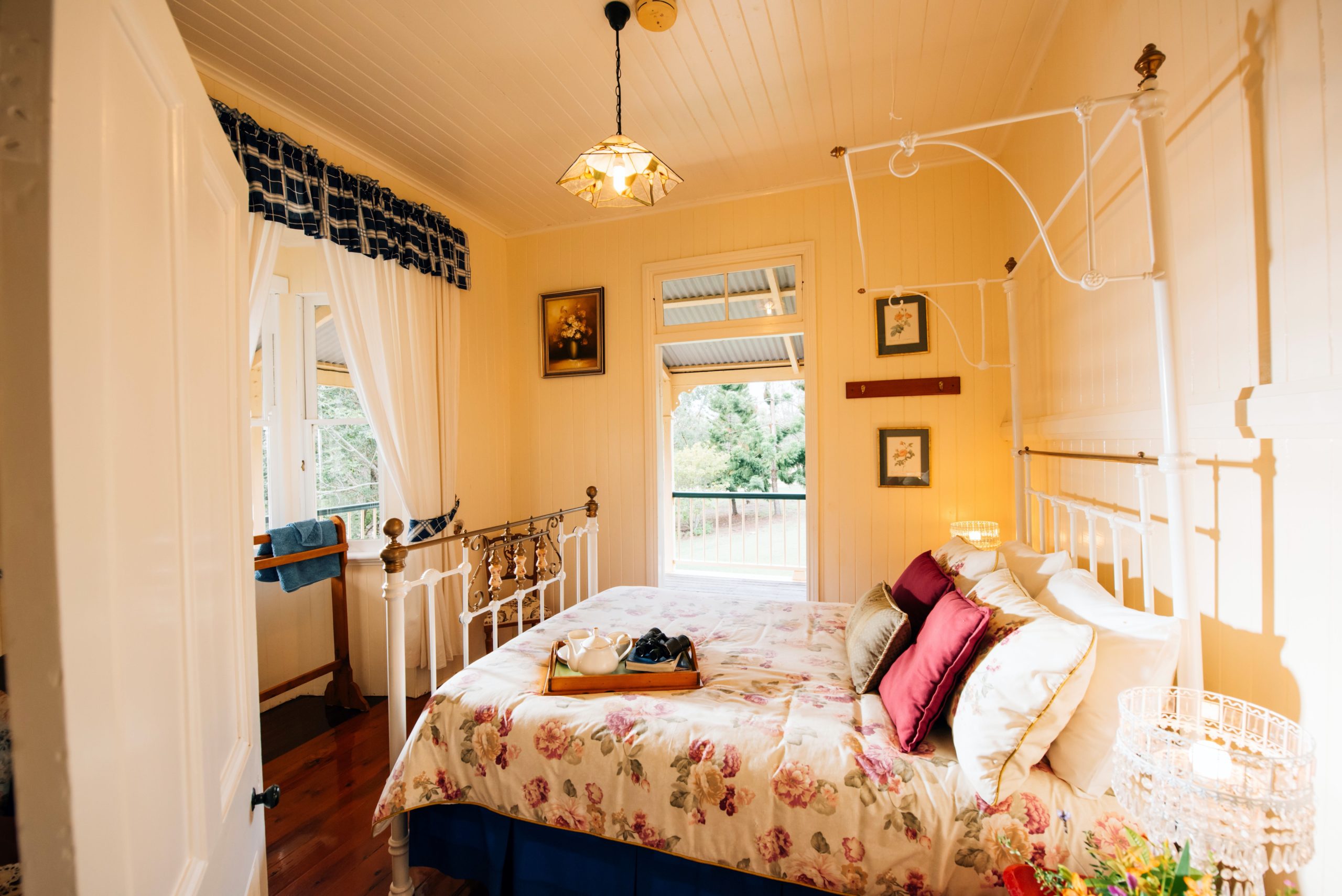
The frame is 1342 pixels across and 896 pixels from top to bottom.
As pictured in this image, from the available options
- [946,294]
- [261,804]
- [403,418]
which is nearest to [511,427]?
[403,418]

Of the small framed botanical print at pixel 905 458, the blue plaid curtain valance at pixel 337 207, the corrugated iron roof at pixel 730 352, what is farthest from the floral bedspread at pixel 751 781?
the corrugated iron roof at pixel 730 352

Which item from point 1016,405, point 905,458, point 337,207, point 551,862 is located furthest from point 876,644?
point 337,207

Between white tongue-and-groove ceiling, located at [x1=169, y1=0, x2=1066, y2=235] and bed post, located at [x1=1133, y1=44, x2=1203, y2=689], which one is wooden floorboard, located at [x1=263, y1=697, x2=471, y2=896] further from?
white tongue-and-groove ceiling, located at [x1=169, y1=0, x2=1066, y2=235]

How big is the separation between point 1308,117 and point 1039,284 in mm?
1580

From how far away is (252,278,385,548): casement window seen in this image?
118 inches

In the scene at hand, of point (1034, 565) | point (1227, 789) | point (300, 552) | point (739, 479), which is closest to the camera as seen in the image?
point (1227, 789)

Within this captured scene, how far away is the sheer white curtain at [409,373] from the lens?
9.39 ft

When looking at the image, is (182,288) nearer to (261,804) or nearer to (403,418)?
(261,804)

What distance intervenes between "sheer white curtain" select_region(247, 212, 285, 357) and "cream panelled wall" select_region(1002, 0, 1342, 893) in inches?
119

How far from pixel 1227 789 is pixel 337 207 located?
3477 millimetres

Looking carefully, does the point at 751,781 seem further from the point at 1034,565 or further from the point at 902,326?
the point at 902,326

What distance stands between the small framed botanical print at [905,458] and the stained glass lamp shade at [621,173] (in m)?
1.87

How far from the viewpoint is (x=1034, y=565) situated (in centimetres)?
174

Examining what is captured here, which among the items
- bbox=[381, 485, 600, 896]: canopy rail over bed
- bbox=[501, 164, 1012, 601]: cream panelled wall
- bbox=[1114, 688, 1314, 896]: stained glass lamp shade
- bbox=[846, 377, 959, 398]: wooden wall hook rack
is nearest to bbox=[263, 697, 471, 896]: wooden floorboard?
bbox=[381, 485, 600, 896]: canopy rail over bed
